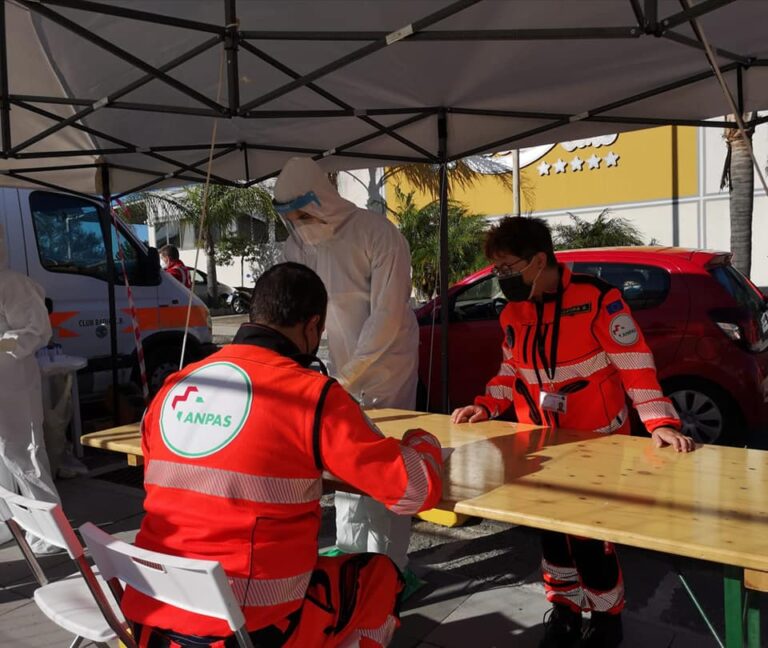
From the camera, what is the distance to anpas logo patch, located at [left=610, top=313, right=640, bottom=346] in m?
2.51

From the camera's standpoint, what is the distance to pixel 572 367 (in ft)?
8.57

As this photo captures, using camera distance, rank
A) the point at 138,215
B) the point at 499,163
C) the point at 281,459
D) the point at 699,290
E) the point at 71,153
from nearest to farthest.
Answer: the point at 281,459 < the point at 71,153 < the point at 699,290 < the point at 499,163 < the point at 138,215

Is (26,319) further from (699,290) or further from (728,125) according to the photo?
(699,290)

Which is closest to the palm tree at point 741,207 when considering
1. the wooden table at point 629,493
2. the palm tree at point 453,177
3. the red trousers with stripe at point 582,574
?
the palm tree at point 453,177

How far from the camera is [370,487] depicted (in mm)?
1713

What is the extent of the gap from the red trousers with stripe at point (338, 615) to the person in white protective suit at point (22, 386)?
267 centimetres

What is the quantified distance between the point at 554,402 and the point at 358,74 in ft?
6.71

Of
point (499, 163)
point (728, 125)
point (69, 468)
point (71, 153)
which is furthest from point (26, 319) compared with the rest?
point (499, 163)

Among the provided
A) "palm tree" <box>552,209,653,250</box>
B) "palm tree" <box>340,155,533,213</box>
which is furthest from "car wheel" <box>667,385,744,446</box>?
"palm tree" <box>340,155,533,213</box>

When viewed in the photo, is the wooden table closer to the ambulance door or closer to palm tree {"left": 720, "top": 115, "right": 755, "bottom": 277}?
the ambulance door

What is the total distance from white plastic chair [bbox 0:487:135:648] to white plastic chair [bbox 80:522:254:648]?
0.19m

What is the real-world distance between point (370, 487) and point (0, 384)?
3035mm

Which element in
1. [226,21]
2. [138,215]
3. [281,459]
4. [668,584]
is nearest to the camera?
[281,459]

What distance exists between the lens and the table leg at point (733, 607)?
1.78 metres
